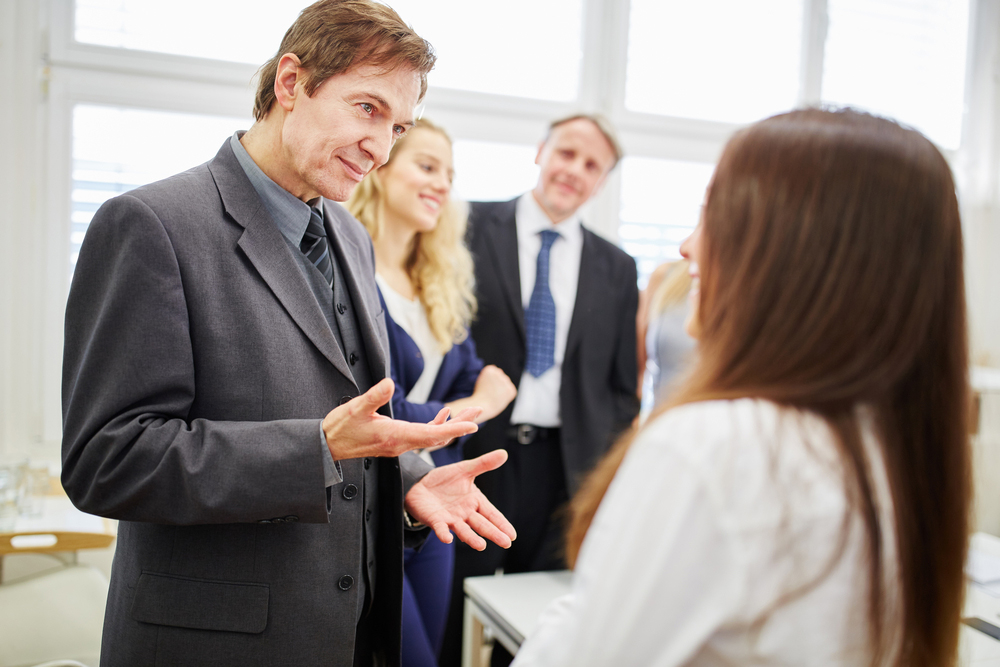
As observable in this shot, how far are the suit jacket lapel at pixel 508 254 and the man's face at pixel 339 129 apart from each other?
1.47 metres

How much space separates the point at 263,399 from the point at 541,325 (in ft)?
5.73

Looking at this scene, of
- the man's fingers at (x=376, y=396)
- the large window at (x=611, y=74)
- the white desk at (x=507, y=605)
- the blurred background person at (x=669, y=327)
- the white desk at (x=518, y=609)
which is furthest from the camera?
the large window at (x=611, y=74)

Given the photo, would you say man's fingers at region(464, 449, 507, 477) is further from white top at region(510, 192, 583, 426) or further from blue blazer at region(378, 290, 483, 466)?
white top at region(510, 192, 583, 426)

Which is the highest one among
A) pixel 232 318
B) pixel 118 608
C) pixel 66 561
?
pixel 232 318

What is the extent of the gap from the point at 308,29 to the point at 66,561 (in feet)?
8.16

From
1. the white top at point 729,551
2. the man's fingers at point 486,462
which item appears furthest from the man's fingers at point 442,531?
the white top at point 729,551

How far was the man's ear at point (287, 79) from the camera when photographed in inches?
47.9

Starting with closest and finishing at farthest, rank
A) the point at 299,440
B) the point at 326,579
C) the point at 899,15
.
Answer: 1. the point at 299,440
2. the point at 326,579
3. the point at 899,15

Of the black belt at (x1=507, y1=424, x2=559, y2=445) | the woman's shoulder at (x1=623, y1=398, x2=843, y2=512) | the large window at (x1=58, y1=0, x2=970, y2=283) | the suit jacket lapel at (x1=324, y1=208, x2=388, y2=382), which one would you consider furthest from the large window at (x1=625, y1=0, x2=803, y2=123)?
the woman's shoulder at (x1=623, y1=398, x2=843, y2=512)

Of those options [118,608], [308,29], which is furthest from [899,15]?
[118,608]

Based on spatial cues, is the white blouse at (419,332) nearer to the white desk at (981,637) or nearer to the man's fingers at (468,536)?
the man's fingers at (468,536)

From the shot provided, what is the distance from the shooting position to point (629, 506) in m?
0.67

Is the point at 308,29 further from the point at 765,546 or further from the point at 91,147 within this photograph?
the point at 91,147

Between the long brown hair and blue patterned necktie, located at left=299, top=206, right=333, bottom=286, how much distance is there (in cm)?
76
